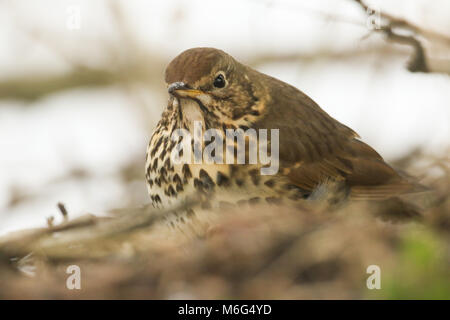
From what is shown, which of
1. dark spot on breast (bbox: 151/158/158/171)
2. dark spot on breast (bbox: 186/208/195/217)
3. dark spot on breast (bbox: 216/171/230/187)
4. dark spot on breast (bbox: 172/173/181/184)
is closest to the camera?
dark spot on breast (bbox: 186/208/195/217)

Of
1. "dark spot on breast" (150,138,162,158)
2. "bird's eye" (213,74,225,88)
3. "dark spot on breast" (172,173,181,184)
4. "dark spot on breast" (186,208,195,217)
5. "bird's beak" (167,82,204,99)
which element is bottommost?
"dark spot on breast" (186,208,195,217)

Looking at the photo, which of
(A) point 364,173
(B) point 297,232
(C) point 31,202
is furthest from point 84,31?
(B) point 297,232

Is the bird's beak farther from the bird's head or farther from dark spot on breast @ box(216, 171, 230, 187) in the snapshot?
dark spot on breast @ box(216, 171, 230, 187)

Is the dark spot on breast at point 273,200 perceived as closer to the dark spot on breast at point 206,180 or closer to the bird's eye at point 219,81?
the dark spot on breast at point 206,180

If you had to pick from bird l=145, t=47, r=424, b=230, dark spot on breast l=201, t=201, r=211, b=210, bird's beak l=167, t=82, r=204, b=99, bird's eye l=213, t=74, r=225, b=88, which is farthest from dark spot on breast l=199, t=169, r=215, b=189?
bird's eye l=213, t=74, r=225, b=88

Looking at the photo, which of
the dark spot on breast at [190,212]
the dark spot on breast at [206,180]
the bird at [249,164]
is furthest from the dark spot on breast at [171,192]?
the dark spot on breast at [190,212]

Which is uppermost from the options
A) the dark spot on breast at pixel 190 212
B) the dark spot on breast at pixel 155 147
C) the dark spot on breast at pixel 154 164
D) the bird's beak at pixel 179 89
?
the bird's beak at pixel 179 89

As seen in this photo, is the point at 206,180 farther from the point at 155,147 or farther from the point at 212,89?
the point at 212,89

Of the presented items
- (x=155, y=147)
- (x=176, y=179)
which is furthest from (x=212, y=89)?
(x=176, y=179)
